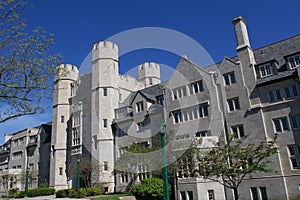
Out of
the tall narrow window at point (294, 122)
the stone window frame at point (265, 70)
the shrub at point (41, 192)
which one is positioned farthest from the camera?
the shrub at point (41, 192)

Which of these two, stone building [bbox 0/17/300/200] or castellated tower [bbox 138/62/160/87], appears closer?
stone building [bbox 0/17/300/200]

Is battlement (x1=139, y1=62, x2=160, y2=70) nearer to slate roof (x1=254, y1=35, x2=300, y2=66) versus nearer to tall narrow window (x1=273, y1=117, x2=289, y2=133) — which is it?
slate roof (x1=254, y1=35, x2=300, y2=66)

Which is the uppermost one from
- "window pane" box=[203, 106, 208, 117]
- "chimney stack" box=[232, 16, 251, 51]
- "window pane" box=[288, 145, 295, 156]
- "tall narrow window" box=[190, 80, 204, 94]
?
"chimney stack" box=[232, 16, 251, 51]

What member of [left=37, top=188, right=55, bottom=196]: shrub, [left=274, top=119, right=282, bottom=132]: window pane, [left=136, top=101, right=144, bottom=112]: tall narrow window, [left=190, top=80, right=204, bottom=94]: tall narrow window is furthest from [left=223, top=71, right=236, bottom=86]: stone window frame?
[left=37, top=188, right=55, bottom=196]: shrub

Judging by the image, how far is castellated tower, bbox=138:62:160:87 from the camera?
194 feet

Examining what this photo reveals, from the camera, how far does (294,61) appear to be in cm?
2673

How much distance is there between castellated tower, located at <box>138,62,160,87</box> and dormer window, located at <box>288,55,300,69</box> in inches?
1358

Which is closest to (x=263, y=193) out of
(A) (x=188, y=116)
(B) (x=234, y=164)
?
(B) (x=234, y=164)

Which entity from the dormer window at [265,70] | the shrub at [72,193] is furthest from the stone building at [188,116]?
the shrub at [72,193]

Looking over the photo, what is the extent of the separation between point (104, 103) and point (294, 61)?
89.4ft

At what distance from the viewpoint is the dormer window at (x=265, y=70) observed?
2798 cm

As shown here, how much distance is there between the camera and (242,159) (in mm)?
19391

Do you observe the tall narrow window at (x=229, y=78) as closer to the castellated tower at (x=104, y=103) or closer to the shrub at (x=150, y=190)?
the shrub at (x=150, y=190)

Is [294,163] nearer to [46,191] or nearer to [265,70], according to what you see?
[265,70]
